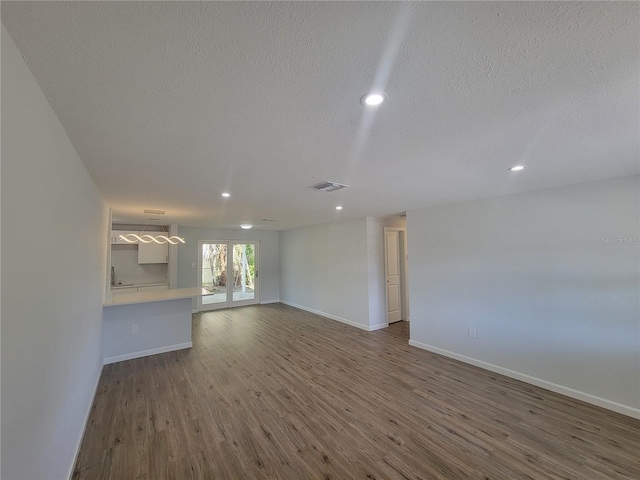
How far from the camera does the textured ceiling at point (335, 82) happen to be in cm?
91

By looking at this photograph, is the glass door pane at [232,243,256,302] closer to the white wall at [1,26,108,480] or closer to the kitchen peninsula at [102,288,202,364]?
the kitchen peninsula at [102,288,202,364]

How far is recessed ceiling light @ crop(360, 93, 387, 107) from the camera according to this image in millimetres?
1340

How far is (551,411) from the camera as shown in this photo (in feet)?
9.13

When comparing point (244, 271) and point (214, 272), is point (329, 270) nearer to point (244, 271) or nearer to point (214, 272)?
point (244, 271)

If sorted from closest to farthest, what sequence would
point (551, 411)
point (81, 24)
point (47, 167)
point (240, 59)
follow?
1. point (81, 24)
2. point (240, 59)
3. point (47, 167)
4. point (551, 411)

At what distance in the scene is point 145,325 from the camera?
14.5 feet

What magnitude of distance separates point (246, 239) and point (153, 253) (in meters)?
2.47

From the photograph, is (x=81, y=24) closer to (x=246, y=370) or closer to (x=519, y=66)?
(x=519, y=66)

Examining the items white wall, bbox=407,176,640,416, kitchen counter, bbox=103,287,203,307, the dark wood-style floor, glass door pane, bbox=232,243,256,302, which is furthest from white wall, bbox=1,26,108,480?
glass door pane, bbox=232,243,256,302

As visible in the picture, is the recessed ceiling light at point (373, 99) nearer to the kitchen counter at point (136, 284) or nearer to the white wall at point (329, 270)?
the white wall at point (329, 270)

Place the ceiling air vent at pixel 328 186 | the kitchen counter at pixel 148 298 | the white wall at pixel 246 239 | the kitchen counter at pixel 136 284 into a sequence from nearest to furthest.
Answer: the ceiling air vent at pixel 328 186 < the kitchen counter at pixel 148 298 < the kitchen counter at pixel 136 284 < the white wall at pixel 246 239

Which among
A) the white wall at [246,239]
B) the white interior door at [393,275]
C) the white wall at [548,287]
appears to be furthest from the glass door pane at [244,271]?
the white wall at [548,287]

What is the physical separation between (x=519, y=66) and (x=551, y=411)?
10.9 ft

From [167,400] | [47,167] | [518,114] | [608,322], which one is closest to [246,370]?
[167,400]
